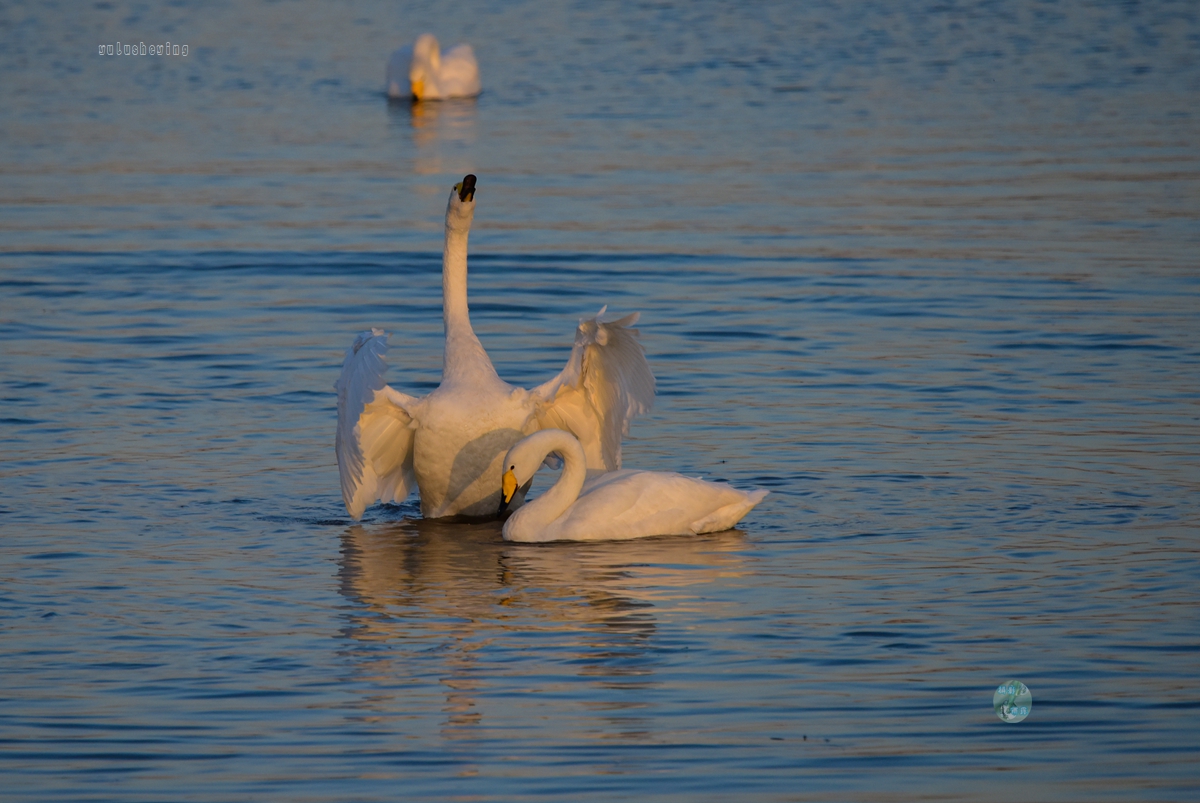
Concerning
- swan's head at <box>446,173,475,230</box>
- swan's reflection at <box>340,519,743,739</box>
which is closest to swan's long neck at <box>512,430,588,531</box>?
swan's reflection at <box>340,519,743,739</box>

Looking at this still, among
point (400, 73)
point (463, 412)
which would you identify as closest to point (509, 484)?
point (463, 412)

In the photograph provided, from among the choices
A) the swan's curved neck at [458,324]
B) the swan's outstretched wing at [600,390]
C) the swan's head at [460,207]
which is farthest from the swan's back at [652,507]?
the swan's head at [460,207]

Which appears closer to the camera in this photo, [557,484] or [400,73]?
[557,484]

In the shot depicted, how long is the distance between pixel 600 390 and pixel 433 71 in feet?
52.4

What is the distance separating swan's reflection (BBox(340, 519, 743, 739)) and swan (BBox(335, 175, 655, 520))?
0.24 metres

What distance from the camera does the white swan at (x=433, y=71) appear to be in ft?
81.3

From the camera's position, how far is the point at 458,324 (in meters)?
9.79

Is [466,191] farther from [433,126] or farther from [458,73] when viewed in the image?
[458,73]

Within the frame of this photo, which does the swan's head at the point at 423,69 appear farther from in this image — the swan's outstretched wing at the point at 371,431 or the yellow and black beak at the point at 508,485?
the yellow and black beak at the point at 508,485

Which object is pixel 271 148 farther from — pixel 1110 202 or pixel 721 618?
pixel 721 618

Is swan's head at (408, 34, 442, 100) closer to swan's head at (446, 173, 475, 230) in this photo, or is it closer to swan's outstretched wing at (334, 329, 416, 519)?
swan's head at (446, 173, 475, 230)

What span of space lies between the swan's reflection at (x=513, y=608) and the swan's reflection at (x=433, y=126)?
36.5 ft

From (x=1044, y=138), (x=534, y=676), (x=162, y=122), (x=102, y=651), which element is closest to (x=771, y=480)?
(x=534, y=676)

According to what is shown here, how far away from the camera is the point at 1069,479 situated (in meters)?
9.67
